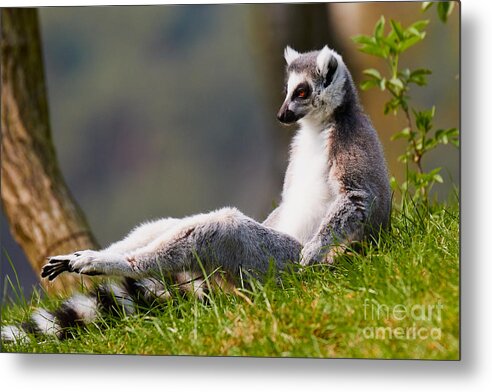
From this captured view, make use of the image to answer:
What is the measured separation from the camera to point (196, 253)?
4.33 metres

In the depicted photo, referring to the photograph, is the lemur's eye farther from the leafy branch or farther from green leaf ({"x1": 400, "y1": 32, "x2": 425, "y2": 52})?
green leaf ({"x1": 400, "y1": 32, "x2": 425, "y2": 52})

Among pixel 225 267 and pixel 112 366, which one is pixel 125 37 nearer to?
pixel 225 267

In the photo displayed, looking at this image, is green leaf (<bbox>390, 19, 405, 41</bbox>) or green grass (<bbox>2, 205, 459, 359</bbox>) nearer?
green grass (<bbox>2, 205, 459, 359</bbox>)

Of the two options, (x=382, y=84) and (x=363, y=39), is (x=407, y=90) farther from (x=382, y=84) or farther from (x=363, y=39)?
(x=363, y=39)

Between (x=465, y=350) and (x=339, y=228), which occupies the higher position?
(x=339, y=228)

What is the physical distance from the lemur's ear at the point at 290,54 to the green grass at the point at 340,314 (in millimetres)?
1121

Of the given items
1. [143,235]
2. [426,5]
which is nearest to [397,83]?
[426,5]

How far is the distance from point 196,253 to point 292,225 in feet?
2.00

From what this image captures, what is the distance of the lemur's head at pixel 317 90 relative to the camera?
4574 mm

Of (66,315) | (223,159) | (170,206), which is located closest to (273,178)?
(223,159)

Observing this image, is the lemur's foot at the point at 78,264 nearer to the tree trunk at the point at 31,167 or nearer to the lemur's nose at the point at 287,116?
the tree trunk at the point at 31,167

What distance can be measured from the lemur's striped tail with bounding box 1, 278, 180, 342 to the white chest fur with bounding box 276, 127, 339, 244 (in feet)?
2.61

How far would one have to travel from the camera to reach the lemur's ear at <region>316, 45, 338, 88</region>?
4.55 m

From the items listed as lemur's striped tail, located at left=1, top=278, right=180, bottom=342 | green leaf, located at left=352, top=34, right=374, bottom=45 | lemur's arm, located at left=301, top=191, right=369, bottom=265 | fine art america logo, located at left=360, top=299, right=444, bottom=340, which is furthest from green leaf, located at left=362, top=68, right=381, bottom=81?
lemur's striped tail, located at left=1, top=278, right=180, bottom=342
